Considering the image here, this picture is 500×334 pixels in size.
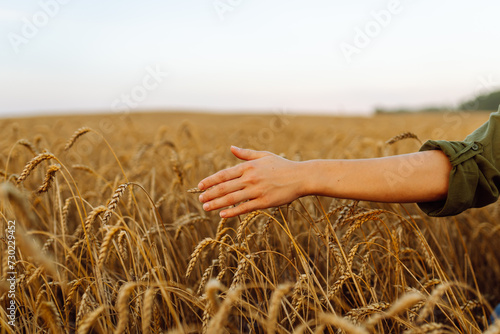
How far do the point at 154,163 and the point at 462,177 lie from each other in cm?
249

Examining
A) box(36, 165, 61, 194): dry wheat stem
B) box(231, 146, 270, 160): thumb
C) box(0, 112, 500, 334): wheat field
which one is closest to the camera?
box(0, 112, 500, 334): wheat field

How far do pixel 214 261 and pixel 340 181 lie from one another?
1.76 ft

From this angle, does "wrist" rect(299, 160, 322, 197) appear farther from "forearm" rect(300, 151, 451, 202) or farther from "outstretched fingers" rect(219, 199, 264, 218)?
"outstretched fingers" rect(219, 199, 264, 218)

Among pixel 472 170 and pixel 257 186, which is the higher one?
pixel 257 186

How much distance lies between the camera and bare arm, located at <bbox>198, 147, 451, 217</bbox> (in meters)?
1.14

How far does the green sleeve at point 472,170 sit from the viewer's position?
3.72 ft

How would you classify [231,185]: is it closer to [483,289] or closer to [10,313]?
[10,313]

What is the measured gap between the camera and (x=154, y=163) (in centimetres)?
312

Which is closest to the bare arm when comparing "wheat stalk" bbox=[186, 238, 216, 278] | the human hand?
the human hand

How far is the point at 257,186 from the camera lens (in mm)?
1145

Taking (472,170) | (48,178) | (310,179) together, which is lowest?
(472,170)

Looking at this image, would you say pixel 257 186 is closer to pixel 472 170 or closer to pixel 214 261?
pixel 214 261

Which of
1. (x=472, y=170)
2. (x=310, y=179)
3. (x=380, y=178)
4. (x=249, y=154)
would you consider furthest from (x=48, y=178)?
(x=472, y=170)

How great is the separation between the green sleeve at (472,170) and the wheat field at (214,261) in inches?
7.0
